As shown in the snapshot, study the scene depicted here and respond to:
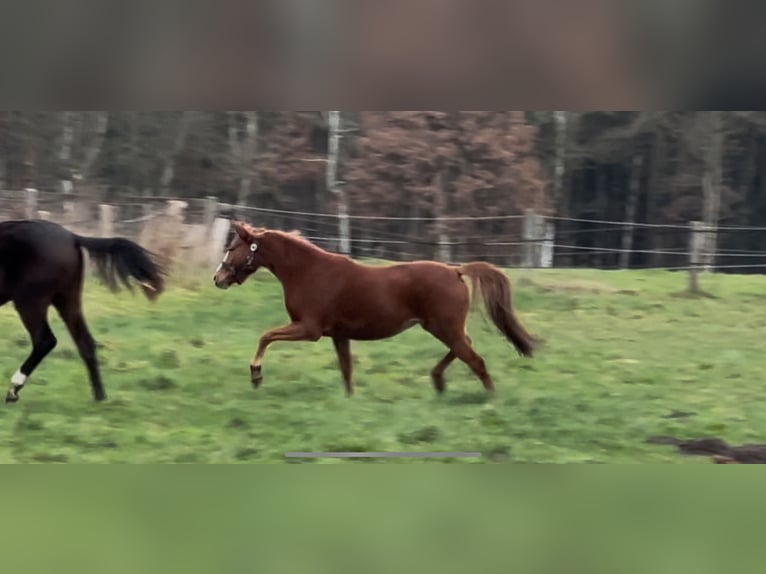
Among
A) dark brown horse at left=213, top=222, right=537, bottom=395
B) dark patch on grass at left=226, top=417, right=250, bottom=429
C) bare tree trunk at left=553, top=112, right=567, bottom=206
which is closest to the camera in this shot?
bare tree trunk at left=553, top=112, right=567, bottom=206

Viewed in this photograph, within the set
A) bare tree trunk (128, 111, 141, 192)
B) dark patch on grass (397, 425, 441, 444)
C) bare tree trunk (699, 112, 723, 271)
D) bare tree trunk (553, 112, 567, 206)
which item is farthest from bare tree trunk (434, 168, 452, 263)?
bare tree trunk (128, 111, 141, 192)

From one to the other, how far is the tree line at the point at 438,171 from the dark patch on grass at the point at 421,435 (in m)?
0.62

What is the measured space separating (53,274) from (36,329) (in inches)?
8.3

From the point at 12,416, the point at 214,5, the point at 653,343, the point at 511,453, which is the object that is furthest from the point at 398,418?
the point at 214,5

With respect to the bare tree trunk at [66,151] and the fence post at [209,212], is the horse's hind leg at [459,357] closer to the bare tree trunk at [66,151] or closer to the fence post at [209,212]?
the fence post at [209,212]

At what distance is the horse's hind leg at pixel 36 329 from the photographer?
3139 mm

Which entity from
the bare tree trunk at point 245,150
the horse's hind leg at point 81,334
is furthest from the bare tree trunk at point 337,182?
the horse's hind leg at point 81,334

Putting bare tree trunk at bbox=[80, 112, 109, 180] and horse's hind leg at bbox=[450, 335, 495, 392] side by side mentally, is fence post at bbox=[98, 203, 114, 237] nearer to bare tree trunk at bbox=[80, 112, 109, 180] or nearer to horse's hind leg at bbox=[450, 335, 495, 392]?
bare tree trunk at bbox=[80, 112, 109, 180]

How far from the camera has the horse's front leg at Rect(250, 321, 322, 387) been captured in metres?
3.07

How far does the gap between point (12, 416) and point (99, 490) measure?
0.68m

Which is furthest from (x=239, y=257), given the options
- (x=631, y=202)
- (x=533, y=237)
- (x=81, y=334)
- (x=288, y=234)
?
(x=631, y=202)

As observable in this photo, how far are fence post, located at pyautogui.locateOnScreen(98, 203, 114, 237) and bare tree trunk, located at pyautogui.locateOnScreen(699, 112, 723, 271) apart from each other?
2055mm

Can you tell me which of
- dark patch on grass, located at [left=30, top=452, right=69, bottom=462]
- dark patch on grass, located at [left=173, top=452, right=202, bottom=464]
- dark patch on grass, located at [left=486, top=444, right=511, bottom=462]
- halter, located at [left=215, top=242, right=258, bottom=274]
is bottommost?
dark patch on grass, located at [left=30, top=452, right=69, bottom=462]

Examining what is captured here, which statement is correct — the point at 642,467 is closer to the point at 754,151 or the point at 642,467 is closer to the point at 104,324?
the point at 754,151
